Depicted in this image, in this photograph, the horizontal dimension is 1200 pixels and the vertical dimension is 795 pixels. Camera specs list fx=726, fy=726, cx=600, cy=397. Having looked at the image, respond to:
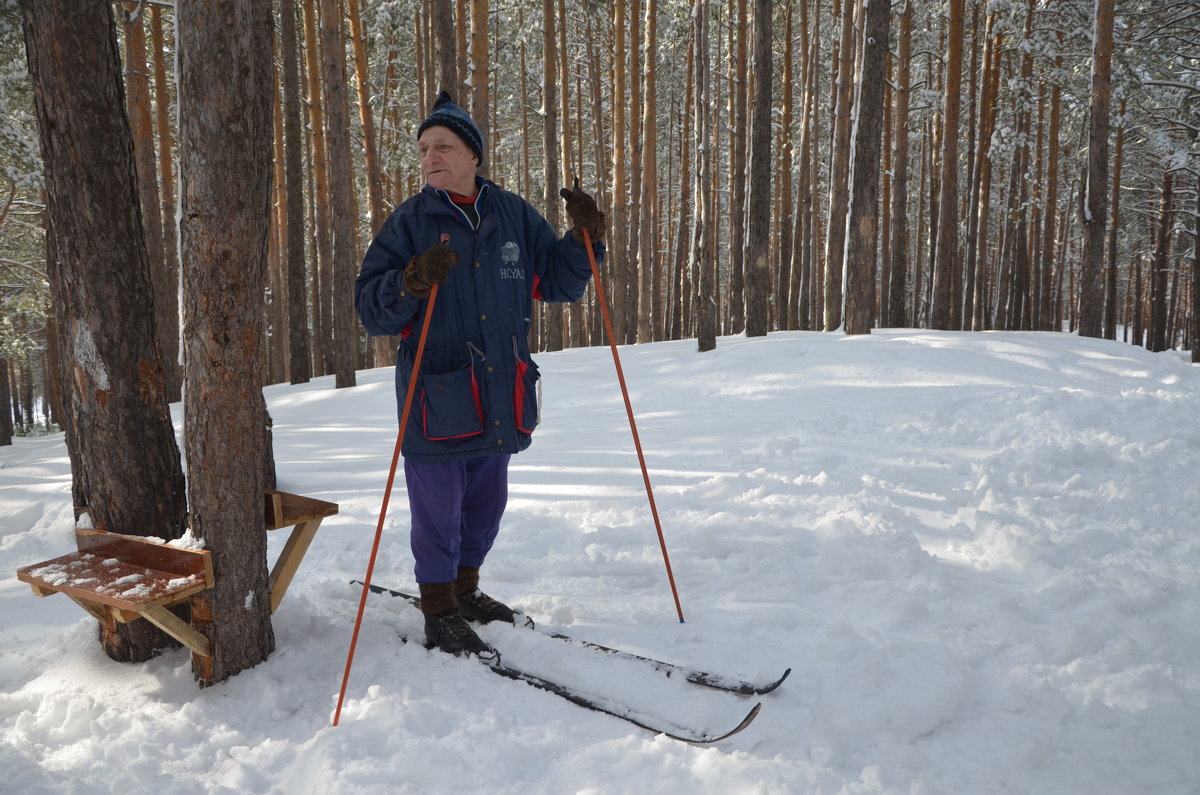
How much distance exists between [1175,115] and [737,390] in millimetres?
16962

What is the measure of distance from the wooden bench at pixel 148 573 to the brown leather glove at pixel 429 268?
100cm

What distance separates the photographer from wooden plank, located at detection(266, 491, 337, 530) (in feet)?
9.40

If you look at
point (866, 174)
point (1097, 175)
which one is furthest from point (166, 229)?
point (1097, 175)

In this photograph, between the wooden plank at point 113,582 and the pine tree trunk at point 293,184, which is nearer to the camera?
the wooden plank at point 113,582

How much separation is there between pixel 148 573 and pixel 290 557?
0.51 metres

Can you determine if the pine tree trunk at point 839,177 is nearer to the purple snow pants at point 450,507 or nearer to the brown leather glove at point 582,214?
the brown leather glove at point 582,214

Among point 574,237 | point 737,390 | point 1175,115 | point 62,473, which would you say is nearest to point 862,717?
point 574,237

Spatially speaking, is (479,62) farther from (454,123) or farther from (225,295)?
(225,295)

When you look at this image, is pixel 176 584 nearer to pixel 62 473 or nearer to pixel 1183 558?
pixel 1183 558

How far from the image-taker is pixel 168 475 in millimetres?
2963

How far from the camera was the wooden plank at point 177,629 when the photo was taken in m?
2.38

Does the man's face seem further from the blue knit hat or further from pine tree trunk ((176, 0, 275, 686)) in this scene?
pine tree trunk ((176, 0, 275, 686))

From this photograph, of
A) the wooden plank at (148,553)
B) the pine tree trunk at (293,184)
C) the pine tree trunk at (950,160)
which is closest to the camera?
the wooden plank at (148,553)

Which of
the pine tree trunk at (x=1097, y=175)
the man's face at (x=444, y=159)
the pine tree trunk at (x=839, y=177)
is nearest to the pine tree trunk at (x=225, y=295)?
the man's face at (x=444, y=159)
